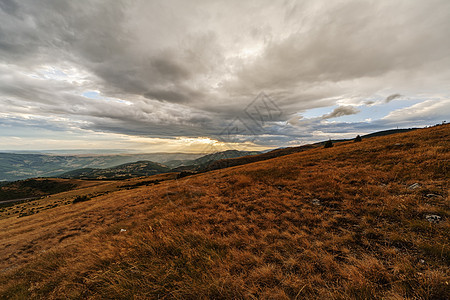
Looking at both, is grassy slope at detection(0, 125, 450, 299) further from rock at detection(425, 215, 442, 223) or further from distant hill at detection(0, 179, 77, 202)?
distant hill at detection(0, 179, 77, 202)

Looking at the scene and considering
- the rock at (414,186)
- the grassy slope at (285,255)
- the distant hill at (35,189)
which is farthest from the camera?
the distant hill at (35,189)

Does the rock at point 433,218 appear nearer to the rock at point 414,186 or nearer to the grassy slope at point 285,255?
the grassy slope at point 285,255

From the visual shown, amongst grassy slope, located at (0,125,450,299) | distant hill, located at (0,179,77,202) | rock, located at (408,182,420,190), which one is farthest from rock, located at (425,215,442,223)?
distant hill, located at (0,179,77,202)

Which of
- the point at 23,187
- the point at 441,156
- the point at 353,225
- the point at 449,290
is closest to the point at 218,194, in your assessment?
the point at 353,225

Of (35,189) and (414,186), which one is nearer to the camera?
(414,186)

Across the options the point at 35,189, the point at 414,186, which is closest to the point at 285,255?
the point at 414,186

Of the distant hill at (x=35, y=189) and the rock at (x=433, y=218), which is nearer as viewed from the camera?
the rock at (x=433, y=218)

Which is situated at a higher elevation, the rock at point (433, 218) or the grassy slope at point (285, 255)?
the rock at point (433, 218)

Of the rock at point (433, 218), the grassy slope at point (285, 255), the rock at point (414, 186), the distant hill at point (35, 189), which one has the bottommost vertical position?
the distant hill at point (35, 189)

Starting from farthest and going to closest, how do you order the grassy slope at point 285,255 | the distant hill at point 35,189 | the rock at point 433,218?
the distant hill at point 35,189 → the rock at point 433,218 → the grassy slope at point 285,255

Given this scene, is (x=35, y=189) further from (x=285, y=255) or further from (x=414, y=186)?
(x=414, y=186)

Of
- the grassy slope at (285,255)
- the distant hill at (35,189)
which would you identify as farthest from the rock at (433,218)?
the distant hill at (35,189)

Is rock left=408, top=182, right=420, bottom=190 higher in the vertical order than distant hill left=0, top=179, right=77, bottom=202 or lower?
higher

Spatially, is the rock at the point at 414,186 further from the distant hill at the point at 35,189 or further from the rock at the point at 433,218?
the distant hill at the point at 35,189
